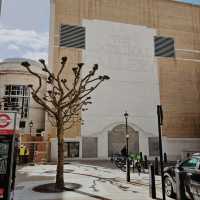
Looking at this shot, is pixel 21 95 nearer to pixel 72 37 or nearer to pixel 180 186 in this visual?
pixel 72 37

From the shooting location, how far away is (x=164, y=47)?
32.7 metres

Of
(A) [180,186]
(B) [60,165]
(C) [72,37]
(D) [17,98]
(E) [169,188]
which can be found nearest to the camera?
(A) [180,186]

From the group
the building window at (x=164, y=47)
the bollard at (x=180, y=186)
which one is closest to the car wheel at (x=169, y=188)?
the bollard at (x=180, y=186)

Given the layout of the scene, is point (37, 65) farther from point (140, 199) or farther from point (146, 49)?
point (140, 199)

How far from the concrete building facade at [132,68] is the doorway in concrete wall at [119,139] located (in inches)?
4.8

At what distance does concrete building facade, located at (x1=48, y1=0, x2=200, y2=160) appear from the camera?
28.0 metres

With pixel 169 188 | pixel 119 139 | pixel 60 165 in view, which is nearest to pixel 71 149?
pixel 119 139

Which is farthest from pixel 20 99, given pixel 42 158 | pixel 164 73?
pixel 164 73

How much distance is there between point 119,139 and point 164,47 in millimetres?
14993

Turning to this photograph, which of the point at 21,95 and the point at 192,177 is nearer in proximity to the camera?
the point at 192,177

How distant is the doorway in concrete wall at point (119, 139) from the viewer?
27.8 meters

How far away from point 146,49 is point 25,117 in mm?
19214

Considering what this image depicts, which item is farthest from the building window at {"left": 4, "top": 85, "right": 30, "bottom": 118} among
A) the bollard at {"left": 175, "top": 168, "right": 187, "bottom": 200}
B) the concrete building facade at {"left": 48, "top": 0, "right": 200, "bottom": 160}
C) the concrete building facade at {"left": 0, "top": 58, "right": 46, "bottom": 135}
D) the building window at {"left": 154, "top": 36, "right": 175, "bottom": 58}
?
the bollard at {"left": 175, "top": 168, "right": 187, "bottom": 200}

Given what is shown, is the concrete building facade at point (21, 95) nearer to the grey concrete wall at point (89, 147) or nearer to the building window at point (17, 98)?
the building window at point (17, 98)
